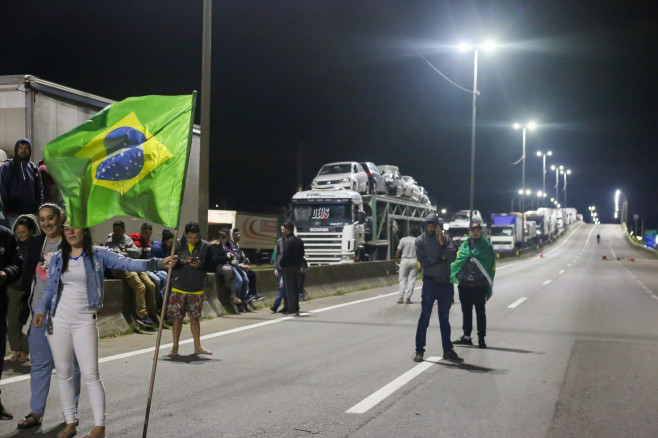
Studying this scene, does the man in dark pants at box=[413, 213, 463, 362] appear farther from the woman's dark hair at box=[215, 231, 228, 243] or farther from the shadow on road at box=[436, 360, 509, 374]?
the woman's dark hair at box=[215, 231, 228, 243]

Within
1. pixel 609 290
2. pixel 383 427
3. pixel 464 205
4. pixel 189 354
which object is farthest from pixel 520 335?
pixel 464 205

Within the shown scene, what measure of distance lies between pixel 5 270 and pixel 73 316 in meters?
1.18

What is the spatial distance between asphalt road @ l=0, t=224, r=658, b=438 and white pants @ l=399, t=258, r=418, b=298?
421 cm

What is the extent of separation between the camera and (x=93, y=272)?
5.19 meters

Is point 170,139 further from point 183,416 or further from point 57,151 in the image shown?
point 183,416

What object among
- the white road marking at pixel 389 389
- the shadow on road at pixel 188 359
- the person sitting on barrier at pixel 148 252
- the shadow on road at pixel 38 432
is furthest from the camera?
the person sitting on barrier at pixel 148 252

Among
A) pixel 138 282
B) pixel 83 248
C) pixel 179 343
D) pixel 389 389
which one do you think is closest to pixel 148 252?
pixel 138 282

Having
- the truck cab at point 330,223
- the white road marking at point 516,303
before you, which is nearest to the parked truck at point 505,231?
the truck cab at point 330,223

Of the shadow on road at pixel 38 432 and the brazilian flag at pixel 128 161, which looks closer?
the shadow on road at pixel 38 432

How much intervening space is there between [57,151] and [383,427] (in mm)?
3461

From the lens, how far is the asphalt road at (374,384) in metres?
5.70

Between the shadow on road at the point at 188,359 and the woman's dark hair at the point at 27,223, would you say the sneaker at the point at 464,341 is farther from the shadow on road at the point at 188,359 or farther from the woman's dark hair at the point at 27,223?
the woman's dark hair at the point at 27,223

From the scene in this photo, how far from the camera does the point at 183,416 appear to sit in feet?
19.3

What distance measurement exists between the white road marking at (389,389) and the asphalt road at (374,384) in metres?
0.02
